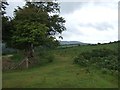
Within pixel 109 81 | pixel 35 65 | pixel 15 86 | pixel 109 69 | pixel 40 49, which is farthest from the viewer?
pixel 40 49

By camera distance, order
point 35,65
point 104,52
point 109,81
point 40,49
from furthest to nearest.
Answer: point 40,49 → point 104,52 → point 35,65 → point 109,81

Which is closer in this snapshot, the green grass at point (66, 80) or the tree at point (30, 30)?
the green grass at point (66, 80)

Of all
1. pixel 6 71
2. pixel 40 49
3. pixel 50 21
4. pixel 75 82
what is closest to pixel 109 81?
pixel 75 82

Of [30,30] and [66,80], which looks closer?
[66,80]

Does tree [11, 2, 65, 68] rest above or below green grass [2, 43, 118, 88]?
above

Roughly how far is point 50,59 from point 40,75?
11.3 m

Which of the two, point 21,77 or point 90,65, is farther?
point 90,65

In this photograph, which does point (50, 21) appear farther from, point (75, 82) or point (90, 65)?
point (75, 82)

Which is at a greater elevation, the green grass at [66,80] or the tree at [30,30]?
the tree at [30,30]

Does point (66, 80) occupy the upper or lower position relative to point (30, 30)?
lower

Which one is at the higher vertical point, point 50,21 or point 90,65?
point 50,21

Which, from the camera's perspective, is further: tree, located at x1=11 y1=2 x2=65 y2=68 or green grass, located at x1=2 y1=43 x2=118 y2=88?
tree, located at x1=11 y1=2 x2=65 y2=68

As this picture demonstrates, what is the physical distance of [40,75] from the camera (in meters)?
28.8

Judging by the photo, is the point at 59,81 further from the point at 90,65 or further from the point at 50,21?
the point at 50,21
